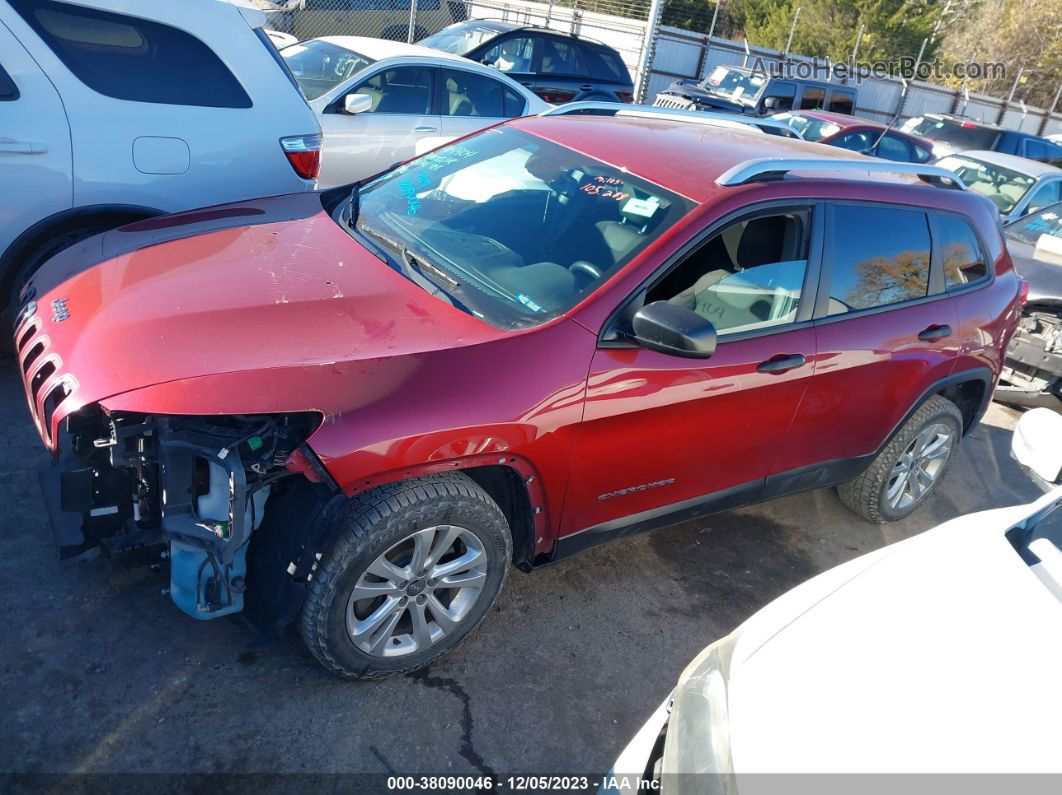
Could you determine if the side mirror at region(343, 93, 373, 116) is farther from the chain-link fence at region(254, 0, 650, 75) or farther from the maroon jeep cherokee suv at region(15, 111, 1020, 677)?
the chain-link fence at region(254, 0, 650, 75)

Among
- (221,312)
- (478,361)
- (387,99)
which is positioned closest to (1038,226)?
(387,99)

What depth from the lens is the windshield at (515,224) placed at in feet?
9.84

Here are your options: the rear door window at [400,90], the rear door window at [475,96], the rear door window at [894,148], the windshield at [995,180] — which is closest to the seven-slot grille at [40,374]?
the rear door window at [400,90]

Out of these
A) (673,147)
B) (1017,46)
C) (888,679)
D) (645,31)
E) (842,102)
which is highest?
(1017,46)

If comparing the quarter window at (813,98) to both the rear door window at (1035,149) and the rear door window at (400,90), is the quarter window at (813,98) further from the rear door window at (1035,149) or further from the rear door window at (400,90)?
the rear door window at (400,90)

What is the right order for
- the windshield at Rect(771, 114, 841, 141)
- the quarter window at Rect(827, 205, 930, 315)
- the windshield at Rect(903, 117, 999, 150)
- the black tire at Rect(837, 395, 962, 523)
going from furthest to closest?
the windshield at Rect(903, 117, 999, 150) → the windshield at Rect(771, 114, 841, 141) → the black tire at Rect(837, 395, 962, 523) → the quarter window at Rect(827, 205, 930, 315)

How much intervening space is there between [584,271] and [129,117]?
269 cm

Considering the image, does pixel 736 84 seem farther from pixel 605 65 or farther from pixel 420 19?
pixel 420 19

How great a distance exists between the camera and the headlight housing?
1.74 m

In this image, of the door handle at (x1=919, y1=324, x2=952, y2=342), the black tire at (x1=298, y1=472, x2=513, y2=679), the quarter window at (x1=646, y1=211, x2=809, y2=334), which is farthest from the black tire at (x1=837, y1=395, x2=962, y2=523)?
the black tire at (x1=298, y1=472, x2=513, y2=679)

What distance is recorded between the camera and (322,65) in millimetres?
7566

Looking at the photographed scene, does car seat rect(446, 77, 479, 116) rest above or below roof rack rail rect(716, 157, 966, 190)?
below

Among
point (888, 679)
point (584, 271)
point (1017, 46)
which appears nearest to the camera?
point (888, 679)

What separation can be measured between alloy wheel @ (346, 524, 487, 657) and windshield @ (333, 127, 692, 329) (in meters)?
0.78
